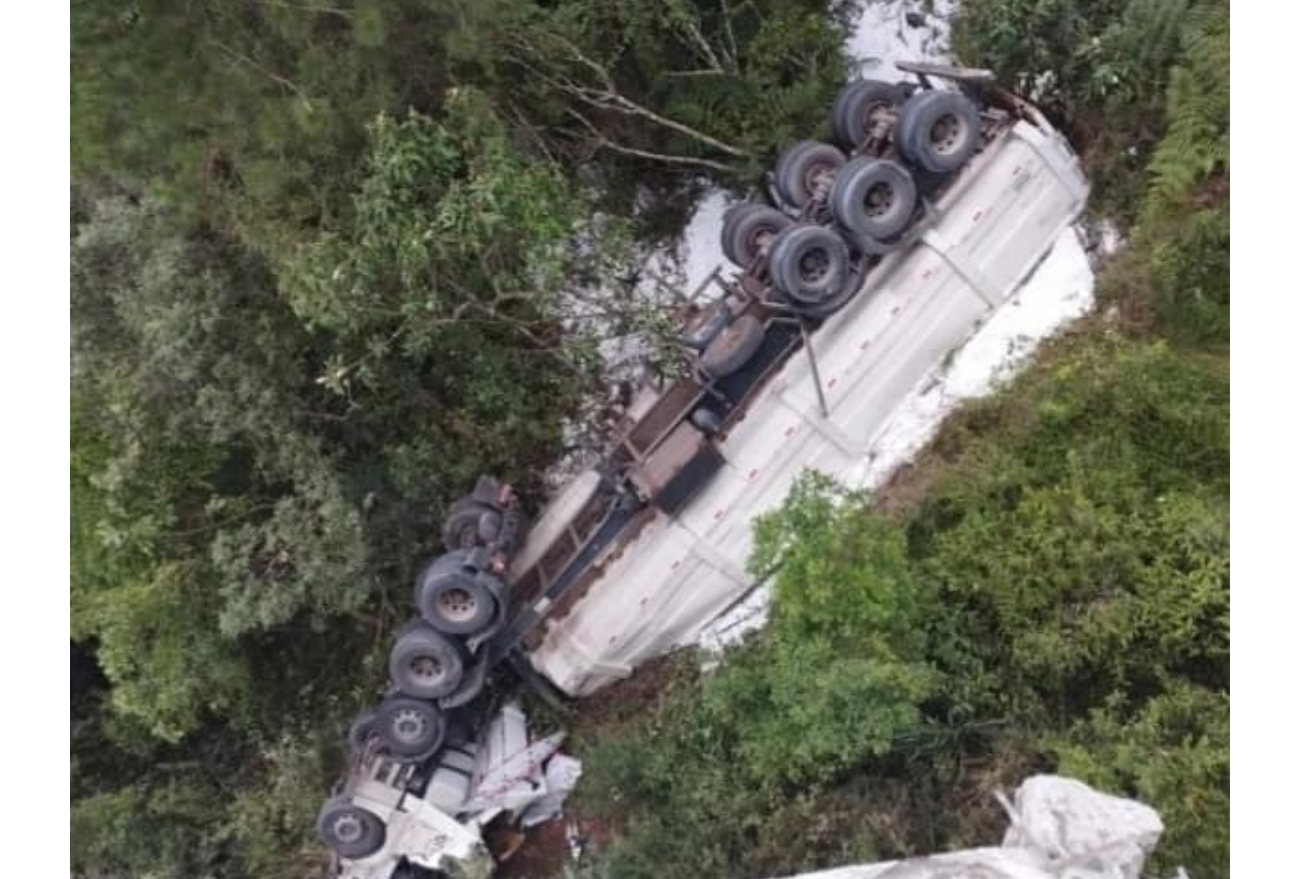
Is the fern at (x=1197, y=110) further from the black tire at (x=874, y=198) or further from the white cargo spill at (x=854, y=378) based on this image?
the black tire at (x=874, y=198)

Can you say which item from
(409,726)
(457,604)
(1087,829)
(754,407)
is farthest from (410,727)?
(1087,829)

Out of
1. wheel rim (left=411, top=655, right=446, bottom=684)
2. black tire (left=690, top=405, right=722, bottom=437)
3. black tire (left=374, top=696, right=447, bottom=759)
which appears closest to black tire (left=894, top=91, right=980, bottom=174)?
black tire (left=690, top=405, right=722, bottom=437)

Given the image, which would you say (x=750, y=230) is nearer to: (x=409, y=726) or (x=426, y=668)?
(x=426, y=668)

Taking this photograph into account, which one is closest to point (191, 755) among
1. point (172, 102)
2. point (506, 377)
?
point (506, 377)

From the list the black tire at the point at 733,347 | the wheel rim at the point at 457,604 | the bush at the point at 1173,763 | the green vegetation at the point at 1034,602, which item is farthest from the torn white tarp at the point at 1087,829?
the wheel rim at the point at 457,604

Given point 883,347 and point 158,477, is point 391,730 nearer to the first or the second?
point 158,477
